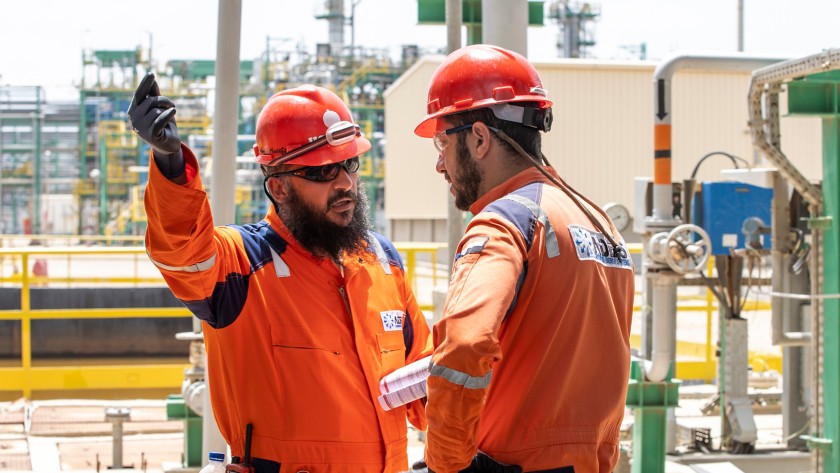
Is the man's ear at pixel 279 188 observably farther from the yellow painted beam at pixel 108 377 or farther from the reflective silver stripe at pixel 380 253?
the yellow painted beam at pixel 108 377

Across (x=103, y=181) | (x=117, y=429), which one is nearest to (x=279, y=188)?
(x=117, y=429)

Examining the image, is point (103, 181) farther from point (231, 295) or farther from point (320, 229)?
point (231, 295)

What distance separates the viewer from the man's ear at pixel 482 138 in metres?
2.38

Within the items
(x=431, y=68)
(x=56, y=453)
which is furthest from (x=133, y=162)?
(x=56, y=453)

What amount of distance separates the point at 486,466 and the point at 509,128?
77 centimetres

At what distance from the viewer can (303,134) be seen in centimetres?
309

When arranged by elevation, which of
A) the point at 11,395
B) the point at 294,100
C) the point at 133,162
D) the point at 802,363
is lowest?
the point at 11,395

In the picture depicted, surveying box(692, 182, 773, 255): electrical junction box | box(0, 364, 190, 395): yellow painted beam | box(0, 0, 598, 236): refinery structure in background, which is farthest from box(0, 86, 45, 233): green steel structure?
box(692, 182, 773, 255): electrical junction box

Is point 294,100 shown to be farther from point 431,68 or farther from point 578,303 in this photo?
point 431,68

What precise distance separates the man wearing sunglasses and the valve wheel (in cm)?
408

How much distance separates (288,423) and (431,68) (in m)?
27.6

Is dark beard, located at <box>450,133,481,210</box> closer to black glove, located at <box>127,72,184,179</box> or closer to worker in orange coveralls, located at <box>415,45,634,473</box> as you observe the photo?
worker in orange coveralls, located at <box>415,45,634,473</box>

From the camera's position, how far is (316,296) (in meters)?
2.96

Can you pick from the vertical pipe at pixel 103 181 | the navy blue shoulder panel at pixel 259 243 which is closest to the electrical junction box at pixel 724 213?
the navy blue shoulder panel at pixel 259 243
